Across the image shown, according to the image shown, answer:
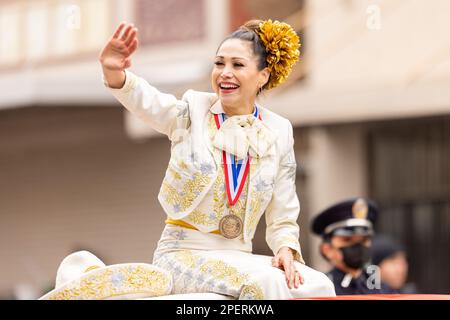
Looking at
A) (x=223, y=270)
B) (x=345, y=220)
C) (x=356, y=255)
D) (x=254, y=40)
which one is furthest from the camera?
(x=345, y=220)

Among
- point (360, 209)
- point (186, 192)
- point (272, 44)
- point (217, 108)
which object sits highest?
point (272, 44)

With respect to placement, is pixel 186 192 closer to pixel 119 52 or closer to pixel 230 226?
pixel 230 226

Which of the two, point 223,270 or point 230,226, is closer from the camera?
point 223,270

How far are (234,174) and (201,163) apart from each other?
12cm

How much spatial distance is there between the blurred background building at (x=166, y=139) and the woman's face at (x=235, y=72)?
22.6ft

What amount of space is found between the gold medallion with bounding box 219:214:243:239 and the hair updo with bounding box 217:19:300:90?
50 centimetres

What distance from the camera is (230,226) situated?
4871mm

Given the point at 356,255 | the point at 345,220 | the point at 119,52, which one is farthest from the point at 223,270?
the point at 345,220

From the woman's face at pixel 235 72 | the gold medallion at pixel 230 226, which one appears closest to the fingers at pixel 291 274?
the gold medallion at pixel 230 226

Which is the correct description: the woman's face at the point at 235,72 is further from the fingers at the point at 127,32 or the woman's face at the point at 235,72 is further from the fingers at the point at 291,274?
the fingers at the point at 291,274

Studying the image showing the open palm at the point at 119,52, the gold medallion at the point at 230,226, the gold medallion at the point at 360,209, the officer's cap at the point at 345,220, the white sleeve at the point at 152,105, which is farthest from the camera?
the gold medallion at the point at 360,209

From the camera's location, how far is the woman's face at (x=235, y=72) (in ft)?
16.0

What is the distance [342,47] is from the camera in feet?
49.3

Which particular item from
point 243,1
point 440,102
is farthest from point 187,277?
point 243,1
